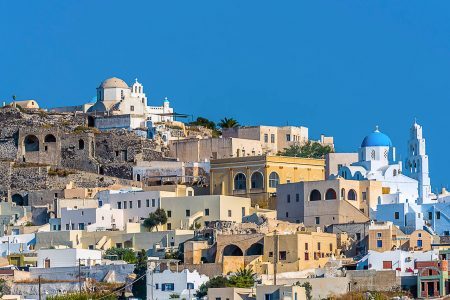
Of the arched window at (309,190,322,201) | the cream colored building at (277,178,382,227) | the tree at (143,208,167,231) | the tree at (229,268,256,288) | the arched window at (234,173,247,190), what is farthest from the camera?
the arched window at (234,173,247,190)

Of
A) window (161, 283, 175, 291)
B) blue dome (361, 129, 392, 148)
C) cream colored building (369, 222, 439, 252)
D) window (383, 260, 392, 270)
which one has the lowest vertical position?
window (161, 283, 175, 291)

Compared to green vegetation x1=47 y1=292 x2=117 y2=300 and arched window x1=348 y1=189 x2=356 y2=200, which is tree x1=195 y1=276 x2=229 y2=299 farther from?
arched window x1=348 y1=189 x2=356 y2=200

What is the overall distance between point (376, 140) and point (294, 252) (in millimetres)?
14650

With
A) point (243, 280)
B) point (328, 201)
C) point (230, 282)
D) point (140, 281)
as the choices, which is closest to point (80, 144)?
point (328, 201)

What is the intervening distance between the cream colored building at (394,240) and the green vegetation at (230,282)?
21.9ft

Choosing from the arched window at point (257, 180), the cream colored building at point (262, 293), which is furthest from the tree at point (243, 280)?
the arched window at point (257, 180)

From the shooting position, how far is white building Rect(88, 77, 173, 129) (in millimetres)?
99812

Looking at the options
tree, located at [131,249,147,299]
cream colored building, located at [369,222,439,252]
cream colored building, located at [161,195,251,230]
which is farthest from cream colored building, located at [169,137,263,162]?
tree, located at [131,249,147,299]

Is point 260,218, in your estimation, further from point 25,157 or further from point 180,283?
point 25,157

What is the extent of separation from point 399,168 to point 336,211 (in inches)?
242

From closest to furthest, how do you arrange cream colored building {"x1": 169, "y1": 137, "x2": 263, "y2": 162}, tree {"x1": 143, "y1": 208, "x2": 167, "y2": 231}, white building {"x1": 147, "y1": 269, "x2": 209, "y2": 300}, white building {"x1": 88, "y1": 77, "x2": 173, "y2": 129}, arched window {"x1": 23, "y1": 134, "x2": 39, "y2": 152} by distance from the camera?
white building {"x1": 147, "y1": 269, "x2": 209, "y2": 300}, tree {"x1": 143, "y1": 208, "x2": 167, "y2": 231}, cream colored building {"x1": 169, "y1": 137, "x2": 263, "y2": 162}, arched window {"x1": 23, "y1": 134, "x2": 39, "y2": 152}, white building {"x1": 88, "y1": 77, "x2": 173, "y2": 129}

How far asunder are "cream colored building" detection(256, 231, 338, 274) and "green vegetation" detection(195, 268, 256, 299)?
229 centimetres

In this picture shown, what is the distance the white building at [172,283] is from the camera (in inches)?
2761

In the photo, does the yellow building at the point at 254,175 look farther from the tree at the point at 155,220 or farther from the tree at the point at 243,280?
the tree at the point at 243,280
